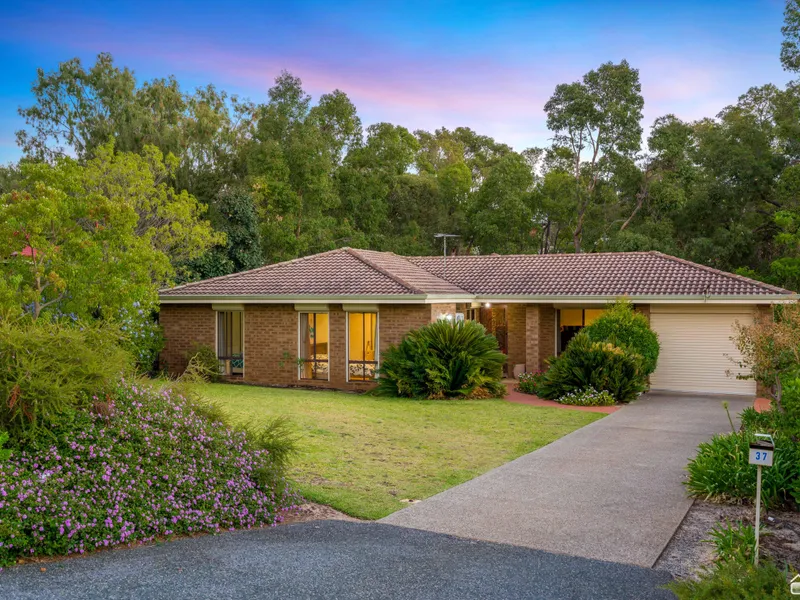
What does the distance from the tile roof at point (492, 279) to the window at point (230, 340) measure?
86 centimetres

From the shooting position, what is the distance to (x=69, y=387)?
689 cm

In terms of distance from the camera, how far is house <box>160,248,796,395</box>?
20406 millimetres

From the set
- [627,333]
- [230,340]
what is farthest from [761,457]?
[230,340]

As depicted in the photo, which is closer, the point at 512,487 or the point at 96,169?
the point at 512,487

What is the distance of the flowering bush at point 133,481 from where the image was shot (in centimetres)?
613

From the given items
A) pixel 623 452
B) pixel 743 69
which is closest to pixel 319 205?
pixel 743 69

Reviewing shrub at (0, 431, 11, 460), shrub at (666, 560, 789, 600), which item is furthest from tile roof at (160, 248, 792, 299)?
shrub at (666, 560, 789, 600)

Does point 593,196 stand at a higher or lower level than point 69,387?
higher

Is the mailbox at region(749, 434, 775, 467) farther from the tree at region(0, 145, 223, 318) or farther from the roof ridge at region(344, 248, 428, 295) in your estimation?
the tree at region(0, 145, 223, 318)

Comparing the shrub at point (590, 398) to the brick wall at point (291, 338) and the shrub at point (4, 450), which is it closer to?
the brick wall at point (291, 338)

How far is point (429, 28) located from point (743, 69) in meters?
12.0

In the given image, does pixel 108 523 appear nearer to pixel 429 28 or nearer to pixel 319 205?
pixel 429 28

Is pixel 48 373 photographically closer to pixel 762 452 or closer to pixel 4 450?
pixel 4 450

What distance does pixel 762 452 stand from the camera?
21.5 feet
